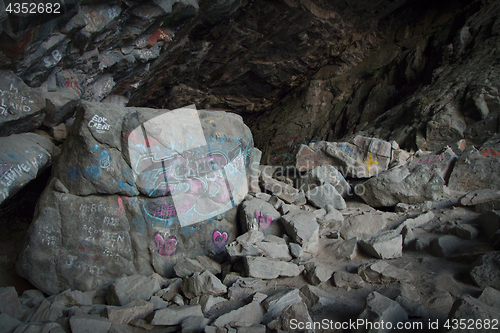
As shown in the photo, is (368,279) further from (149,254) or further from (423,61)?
(423,61)

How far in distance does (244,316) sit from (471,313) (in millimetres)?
1847

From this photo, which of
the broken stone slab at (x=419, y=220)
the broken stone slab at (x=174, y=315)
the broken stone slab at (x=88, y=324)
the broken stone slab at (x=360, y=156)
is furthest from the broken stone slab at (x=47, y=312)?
the broken stone slab at (x=360, y=156)

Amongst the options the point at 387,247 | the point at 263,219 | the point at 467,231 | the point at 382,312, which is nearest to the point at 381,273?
the point at 387,247

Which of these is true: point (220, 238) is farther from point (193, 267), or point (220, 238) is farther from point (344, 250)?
point (344, 250)

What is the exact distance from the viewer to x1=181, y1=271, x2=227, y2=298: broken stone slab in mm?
3225

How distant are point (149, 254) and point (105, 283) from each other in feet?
2.01

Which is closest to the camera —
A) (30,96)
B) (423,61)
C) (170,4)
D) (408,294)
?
(408,294)

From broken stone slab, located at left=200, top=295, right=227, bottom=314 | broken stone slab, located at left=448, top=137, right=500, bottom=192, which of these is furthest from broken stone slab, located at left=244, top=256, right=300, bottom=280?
broken stone slab, located at left=448, top=137, right=500, bottom=192

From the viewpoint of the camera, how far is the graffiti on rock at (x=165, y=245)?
391 cm

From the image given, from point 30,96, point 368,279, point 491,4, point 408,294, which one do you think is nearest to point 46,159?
point 30,96

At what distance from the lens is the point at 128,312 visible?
292cm

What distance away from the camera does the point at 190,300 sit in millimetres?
3232

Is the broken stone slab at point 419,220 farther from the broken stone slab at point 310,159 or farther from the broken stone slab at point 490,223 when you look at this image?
the broken stone slab at point 310,159

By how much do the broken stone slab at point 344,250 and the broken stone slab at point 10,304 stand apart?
12.1ft
